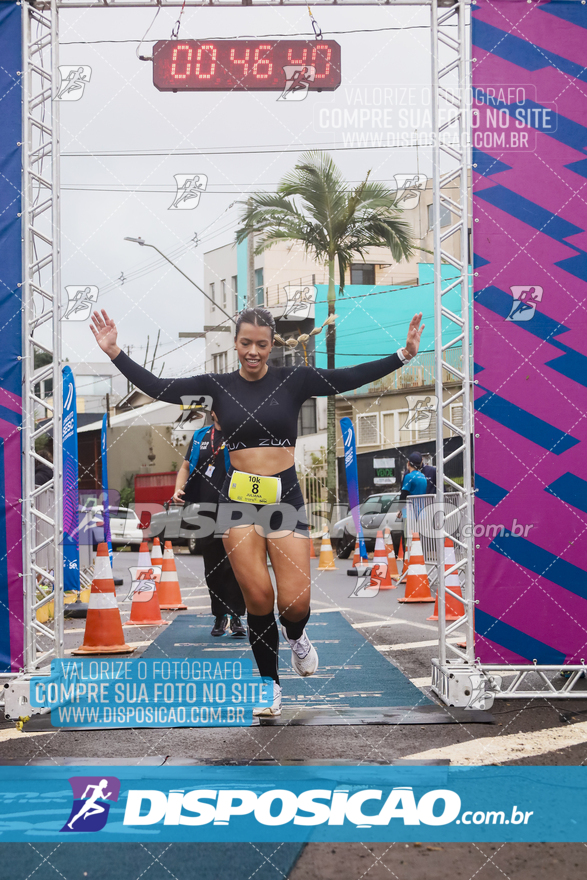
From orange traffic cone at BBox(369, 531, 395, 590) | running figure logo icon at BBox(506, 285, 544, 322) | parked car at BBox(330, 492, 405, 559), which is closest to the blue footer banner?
running figure logo icon at BBox(506, 285, 544, 322)

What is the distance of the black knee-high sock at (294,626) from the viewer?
17.8 feet

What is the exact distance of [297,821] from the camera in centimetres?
369

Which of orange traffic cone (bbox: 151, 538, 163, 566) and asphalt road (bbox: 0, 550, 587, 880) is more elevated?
asphalt road (bbox: 0, 550, 587, 880)

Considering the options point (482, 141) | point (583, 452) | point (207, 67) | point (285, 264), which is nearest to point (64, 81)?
point (207, 67)

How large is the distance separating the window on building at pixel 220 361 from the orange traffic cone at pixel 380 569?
20.2m

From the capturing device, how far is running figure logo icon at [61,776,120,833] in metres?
3.66

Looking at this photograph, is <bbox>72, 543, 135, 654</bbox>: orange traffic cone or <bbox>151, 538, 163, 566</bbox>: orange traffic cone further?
<bbox>151, 538, 163, 566</bbox>: orange traffic cone

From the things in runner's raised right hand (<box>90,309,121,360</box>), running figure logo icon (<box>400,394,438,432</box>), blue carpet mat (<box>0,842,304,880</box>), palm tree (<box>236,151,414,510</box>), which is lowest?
blue carpet mat (<box>0,842,304,880</box>)

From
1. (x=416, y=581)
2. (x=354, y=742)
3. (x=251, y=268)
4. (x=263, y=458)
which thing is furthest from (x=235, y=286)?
(x=354, y=742)

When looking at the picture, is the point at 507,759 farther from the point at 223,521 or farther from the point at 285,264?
the point at 285,264

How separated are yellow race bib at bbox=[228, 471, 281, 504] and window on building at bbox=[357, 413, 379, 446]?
22483mm

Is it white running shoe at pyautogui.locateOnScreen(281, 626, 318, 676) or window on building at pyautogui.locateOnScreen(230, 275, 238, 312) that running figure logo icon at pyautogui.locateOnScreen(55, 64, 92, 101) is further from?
window on building at pyautogui.locateOnScreen(230, 275, 238, 312)

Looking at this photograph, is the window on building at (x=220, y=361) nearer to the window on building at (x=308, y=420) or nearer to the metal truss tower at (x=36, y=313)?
the window on building at (x=308, y=420)

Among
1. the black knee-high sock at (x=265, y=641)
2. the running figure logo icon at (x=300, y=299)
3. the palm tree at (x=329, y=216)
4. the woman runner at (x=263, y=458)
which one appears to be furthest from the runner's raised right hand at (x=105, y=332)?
the running figure logo icon at (x=300, y=299)
